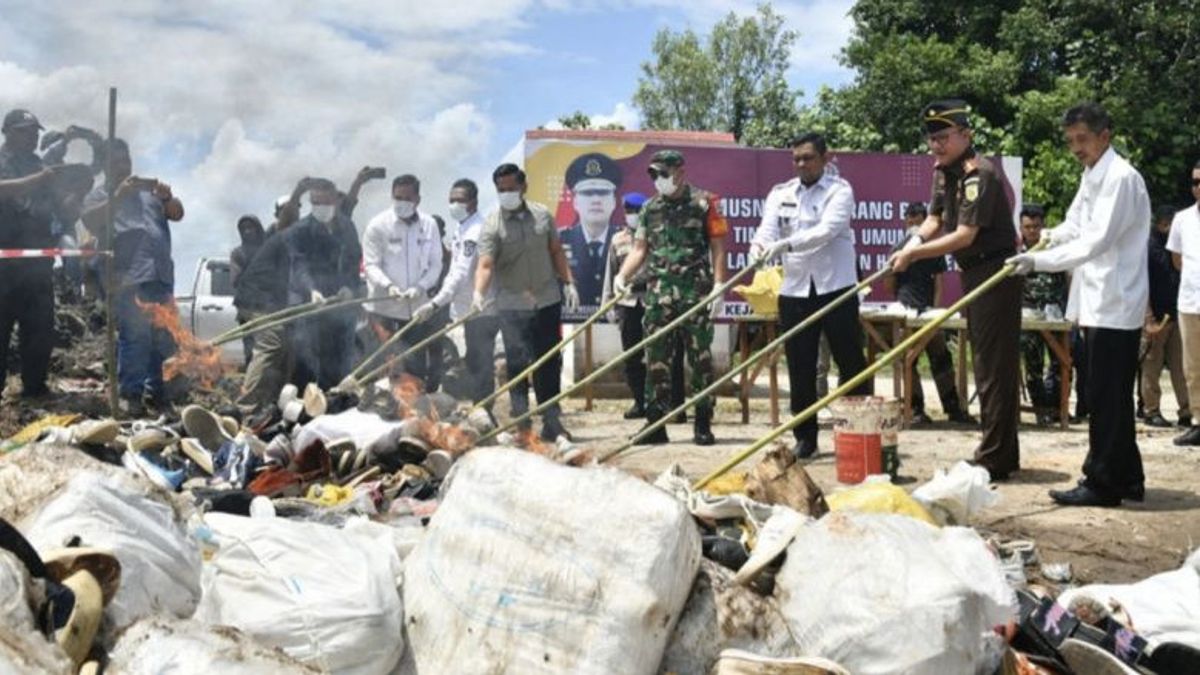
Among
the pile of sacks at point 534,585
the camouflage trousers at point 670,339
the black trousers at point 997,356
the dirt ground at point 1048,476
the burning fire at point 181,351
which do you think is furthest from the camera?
the burning fire at point 181,351

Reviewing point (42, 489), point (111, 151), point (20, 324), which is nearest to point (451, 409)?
point (111, 151)

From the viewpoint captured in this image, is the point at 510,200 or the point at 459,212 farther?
the point at 459,212

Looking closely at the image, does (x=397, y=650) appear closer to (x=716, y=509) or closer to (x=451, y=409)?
(x=716, y=509)

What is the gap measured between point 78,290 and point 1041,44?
1546 centimetres

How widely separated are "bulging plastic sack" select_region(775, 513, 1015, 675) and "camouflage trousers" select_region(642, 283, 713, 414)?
488cm

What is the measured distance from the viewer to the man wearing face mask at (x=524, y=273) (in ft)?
29.0

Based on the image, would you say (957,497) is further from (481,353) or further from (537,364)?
(481,353)

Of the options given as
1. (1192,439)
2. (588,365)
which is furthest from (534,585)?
(588,365)

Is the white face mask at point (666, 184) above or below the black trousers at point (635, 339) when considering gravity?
above

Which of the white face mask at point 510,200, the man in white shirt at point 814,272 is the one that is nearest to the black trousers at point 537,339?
the white face mask at point 510,200

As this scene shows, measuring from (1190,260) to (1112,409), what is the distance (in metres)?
3.07

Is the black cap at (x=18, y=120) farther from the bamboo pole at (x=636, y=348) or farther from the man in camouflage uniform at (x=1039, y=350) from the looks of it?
the man in camouflage uniform at (x=1039, y=350)

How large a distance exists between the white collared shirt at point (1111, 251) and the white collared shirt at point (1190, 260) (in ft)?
9.22

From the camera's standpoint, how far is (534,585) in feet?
9.77
